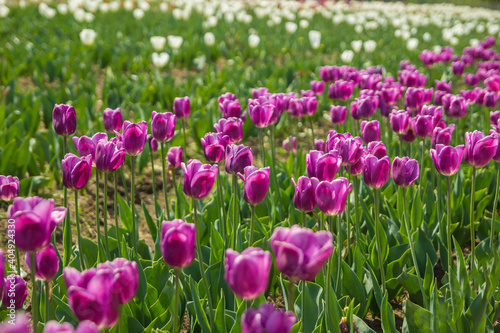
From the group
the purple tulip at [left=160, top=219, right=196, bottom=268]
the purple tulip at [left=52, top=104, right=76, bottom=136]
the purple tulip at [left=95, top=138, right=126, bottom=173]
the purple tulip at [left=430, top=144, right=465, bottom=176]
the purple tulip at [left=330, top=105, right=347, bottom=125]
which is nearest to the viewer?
the purple tulip at [left=160, top=219, right=196, bottom=268]

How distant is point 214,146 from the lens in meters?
1.75

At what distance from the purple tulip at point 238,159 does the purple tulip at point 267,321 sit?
32.3 inches

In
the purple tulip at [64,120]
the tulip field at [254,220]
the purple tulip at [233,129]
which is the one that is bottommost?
the tulip field at [254,220]

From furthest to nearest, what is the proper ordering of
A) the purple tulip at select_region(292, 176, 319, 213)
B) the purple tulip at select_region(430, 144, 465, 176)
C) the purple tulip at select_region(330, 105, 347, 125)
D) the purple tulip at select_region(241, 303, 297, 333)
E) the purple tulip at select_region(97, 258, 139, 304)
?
the purple tulip at select_region(330, 105, 347, 125)
the purple tulip at select_region(430, 144, 465, 176)
the purple tulip at select_region(292, 176, 319, 213)
the purple tulip at select_region(97, 258, 139, 304)
the purple tulip at select_region(241, 303, 297, 333)

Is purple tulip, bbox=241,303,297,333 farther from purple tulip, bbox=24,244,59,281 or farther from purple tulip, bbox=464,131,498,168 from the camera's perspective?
purple tulip, bbox=464,131,498,168

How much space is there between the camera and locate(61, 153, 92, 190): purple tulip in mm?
1473

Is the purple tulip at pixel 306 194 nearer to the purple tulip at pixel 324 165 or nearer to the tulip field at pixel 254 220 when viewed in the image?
the tulip field at pixel 254 220

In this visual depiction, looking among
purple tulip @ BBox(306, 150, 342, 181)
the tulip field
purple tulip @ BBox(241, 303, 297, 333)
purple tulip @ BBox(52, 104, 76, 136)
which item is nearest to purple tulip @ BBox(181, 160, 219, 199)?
the tulip field

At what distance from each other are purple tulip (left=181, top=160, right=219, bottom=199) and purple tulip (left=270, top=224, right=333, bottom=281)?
1.57ft

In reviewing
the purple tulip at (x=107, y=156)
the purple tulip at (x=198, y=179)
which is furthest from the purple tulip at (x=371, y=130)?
the purple tulip at (x=107, y=156)

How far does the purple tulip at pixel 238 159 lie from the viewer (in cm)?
164

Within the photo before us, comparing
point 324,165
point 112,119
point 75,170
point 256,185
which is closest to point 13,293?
point 75,170

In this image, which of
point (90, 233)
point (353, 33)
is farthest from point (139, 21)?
point (90, 233)

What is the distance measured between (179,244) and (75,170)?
1.82ft
